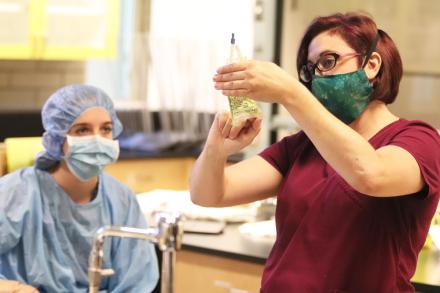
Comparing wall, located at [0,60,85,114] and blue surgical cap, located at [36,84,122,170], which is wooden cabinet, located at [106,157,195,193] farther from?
blue surgical cap, located at [36,84,122,170]

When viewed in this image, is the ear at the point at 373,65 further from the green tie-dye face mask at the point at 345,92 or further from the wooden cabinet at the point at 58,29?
the wooden cabinet at the point at 58,29

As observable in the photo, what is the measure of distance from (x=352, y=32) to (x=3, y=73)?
2548 mm

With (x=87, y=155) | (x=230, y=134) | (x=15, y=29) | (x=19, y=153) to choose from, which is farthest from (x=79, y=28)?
(x=230, y=134)

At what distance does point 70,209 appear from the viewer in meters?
2.15

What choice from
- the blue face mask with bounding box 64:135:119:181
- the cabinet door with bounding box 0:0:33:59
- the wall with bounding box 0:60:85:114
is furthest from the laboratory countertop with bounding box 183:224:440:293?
the wall with bounding box 0:60:85:114

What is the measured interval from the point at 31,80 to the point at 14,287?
2.12 metres

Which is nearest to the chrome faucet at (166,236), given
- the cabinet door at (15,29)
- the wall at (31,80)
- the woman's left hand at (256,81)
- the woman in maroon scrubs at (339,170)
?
the woman in maroon scrubs at (339,170)

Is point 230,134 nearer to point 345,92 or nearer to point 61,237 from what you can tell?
point 345,92

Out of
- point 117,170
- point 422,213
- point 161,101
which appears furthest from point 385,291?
point 161,101

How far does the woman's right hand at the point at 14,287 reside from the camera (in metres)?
1.84

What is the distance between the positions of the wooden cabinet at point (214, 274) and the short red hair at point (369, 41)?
2.70 ft

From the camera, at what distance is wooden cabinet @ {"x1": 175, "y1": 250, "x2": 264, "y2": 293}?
2219 mm

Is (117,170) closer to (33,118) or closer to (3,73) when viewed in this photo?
(33,118)

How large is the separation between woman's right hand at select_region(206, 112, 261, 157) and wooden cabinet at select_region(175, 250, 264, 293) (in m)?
0.72
